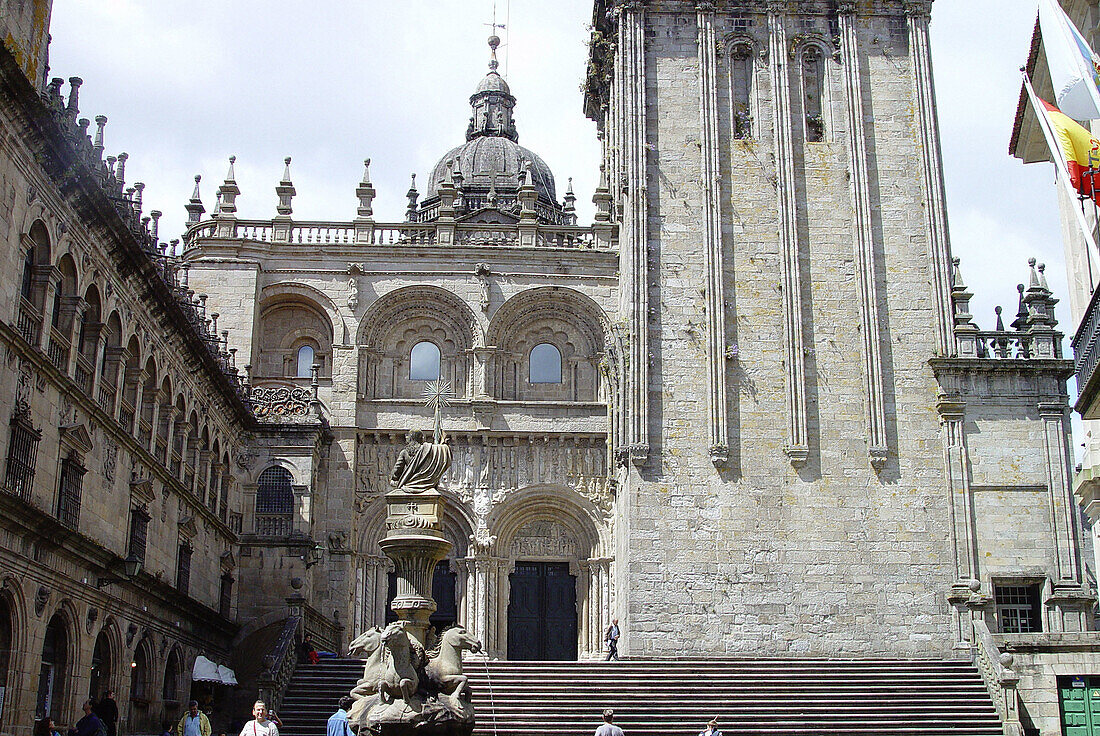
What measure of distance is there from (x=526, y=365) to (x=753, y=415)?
8981mm

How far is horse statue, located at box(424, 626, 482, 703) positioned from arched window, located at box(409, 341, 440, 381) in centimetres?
2280

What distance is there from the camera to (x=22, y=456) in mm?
19125

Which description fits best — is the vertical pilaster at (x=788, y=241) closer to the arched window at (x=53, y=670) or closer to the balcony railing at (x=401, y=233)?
the balcony railing at (x=401, y=233)

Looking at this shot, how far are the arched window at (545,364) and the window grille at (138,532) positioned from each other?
52.1 ft

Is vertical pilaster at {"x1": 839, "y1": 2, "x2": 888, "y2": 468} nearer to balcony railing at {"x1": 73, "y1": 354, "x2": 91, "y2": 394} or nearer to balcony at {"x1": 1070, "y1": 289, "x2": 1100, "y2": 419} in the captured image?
balcony at {"x1": 1070, "y1": 289, "x2": 1100, "y2": 419}

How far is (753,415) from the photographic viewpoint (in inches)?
1293

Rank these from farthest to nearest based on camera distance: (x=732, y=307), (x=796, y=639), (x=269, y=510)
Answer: (x=269, y=510), (x=732, y=307), (x=796, y=639)

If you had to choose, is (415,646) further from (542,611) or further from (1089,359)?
(542,611)

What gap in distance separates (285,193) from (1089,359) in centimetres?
2793

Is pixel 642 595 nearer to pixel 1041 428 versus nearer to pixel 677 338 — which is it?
pixel 677 338

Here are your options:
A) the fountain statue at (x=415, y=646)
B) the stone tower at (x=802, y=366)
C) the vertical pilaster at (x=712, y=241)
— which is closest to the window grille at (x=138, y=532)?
the fountain statue at (x=415, y=646)

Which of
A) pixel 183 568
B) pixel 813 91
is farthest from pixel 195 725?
pixel 813 91

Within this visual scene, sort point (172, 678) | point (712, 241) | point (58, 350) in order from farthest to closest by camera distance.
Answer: point (712, 241) < point (172, 678) < point (58, 350)

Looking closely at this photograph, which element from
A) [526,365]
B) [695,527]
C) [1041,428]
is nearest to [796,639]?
[695,527]
